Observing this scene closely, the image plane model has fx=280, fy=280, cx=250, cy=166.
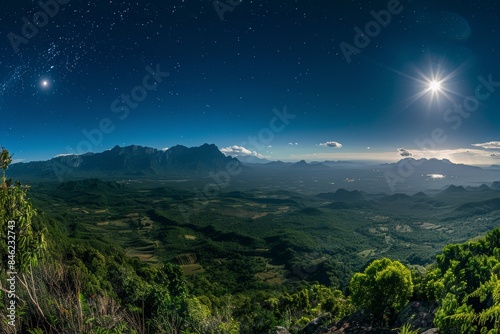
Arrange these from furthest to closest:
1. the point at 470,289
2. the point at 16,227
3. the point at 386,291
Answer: the point at 386,291 → the point at 470,289 → the point at 16,227

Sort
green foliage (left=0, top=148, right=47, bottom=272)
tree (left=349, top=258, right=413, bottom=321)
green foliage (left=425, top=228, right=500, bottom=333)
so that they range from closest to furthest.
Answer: green foliage (left=0, top=148, right=47, bottom=272), green foliage (left=425, top=228, right=500, bottom=333), tree (left=349, top=258, right=413, bottom=321)

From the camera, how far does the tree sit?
22391mm

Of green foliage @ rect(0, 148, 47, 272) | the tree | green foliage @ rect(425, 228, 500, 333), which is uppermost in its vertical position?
green foliage @ rect(0, 148, 47, 272)

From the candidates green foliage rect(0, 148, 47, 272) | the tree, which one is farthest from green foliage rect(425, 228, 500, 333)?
green foliage rect(0, 148, 47, 272)

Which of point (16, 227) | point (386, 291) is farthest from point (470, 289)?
point (16, 227)

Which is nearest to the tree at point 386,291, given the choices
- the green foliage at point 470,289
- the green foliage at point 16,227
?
the green foliage at point 470,289

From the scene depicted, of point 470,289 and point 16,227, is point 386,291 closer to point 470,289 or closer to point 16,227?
point 470,289

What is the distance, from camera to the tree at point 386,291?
73.5ft

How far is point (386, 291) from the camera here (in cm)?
2269

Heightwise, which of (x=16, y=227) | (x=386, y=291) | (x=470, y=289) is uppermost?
(x=16, y=227)

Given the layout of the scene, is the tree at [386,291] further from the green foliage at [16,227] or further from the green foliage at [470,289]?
the green foliage at [16,227]

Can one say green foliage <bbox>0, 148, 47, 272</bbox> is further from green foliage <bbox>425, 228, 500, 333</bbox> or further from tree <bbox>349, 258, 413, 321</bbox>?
tree <bbox>349, 258, 413, 321</bbox>

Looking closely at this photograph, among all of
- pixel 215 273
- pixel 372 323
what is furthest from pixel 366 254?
pixel 372 323

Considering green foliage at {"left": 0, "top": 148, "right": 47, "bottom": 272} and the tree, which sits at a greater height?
green foliage at {"left": 0, "top": 148, "right": 47, "bottom": 272}
